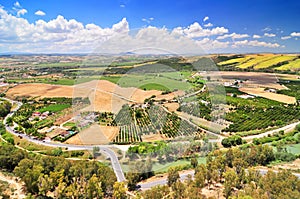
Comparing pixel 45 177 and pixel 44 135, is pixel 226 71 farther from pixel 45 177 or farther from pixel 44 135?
pixel 45 177

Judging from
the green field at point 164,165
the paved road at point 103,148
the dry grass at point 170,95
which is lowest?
the green field at point 164,165

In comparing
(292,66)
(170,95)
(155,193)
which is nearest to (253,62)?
(292,66)

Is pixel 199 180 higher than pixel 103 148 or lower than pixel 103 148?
higher

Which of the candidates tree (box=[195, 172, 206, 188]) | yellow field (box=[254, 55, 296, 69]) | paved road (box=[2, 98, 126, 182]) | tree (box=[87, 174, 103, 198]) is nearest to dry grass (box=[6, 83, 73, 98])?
paved road (box=[2, 98, 126, 182])

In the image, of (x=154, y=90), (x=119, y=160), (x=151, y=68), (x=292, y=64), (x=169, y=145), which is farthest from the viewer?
(x=292, y=64)

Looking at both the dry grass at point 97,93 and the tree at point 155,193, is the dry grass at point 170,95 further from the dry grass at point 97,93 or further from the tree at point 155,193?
the tree at point 155,193

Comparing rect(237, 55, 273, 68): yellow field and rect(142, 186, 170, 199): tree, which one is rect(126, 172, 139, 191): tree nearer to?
rect(142, 186, 170, 199): tree

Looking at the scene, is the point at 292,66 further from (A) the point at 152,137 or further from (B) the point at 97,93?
(A) the point at 152,137

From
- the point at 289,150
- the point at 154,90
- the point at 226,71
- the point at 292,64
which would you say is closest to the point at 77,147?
the point at 289,150

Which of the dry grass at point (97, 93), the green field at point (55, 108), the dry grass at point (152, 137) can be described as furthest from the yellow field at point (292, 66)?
the green field at point (55, 108)

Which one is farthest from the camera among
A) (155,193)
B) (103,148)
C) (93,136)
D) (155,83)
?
(155,83)

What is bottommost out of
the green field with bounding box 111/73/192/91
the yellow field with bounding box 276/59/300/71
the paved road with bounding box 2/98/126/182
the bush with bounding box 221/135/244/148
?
the paved road with bounding box 2/98/126/182
